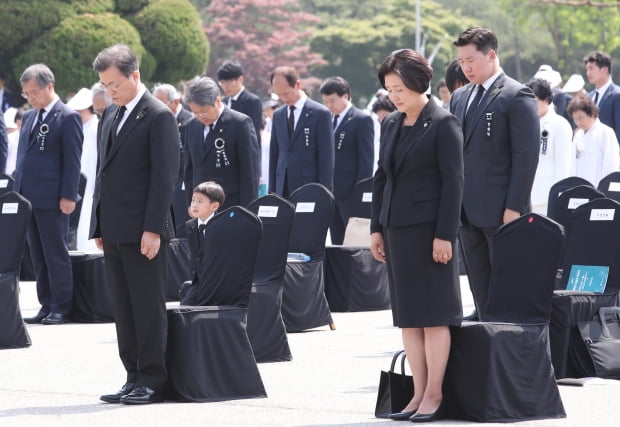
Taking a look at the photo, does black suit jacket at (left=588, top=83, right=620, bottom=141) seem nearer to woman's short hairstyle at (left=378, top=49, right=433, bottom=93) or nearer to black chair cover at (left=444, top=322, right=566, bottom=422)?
black chair cover at (left=444, top=322, right=566, bottom=422)

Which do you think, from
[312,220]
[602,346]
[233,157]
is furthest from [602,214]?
[312,220]

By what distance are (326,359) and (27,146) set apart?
353 cm

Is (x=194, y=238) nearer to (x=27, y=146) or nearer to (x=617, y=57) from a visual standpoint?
(x=27, y=146)

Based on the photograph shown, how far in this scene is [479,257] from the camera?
864 cm

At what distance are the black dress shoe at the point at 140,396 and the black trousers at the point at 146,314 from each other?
3cm

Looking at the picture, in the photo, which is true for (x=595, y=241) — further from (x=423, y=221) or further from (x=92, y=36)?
(x=92, y=36)

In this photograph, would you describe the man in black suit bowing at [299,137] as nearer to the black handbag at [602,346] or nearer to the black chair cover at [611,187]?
the black chair cover at [611,187]

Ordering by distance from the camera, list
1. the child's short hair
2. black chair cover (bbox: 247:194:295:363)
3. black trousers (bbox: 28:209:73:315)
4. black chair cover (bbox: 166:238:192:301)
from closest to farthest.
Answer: black chair cover (bbox: 247:194:295:363)
the child's short hair
black trousers (bbox: 28:209:73:315)
black chair cover (bbox: 166:238:192:301)

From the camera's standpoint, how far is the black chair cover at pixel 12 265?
10461 mm

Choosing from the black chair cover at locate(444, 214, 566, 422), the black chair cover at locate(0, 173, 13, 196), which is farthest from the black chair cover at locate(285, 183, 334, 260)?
the black chair cover at locate(444, 214, 566, 422)

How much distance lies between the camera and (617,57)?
6575 cm

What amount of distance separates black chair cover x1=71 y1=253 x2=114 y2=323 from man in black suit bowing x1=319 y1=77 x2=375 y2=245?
8.48 feet

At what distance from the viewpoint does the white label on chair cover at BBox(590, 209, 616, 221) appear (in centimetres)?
912

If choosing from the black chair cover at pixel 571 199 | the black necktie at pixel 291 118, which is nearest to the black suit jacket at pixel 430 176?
the black chair cover at pixel 571 199
